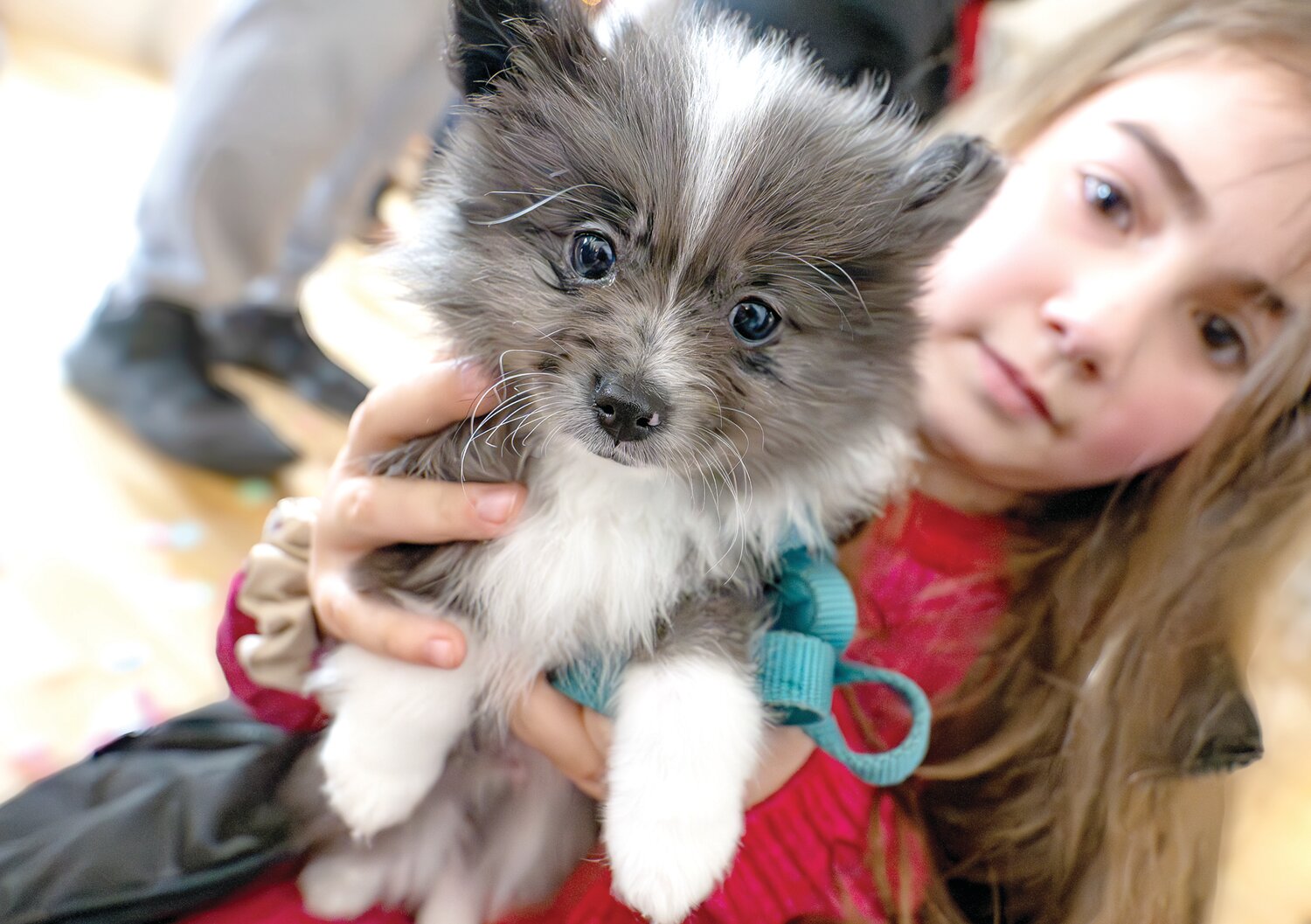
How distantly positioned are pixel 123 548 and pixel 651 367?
6.36 ft

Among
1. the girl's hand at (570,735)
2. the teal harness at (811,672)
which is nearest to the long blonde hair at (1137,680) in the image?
the teal harness at (811,672)

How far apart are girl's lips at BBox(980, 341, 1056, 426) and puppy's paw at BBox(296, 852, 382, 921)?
126cm

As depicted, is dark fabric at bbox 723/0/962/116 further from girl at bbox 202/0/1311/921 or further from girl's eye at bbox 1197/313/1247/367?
girl's eye at bbox 1197/313/1247/367

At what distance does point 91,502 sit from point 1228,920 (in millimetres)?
2841

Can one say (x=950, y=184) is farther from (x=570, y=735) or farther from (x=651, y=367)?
(x=570, y=735)

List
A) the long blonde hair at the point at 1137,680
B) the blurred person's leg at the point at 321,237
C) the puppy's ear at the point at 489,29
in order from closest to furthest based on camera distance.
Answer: the puppy's ear at the point at 489,29, the long blonde hair at the point at 1137,680, the blurred person's leg at the point at 321,237

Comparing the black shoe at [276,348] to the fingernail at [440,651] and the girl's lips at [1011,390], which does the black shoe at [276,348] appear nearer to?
the fingernail at [440,651]

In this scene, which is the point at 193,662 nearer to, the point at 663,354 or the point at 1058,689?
the point at 663,354

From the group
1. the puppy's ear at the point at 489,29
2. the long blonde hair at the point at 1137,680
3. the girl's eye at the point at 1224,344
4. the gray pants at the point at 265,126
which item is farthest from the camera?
the gray pants at the point at 265,126

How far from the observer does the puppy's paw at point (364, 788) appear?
1254 mm

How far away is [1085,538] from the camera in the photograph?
1.74m

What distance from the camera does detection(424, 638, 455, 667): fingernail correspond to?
4.02ft

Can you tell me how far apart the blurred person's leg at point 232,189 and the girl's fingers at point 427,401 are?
1472 mm

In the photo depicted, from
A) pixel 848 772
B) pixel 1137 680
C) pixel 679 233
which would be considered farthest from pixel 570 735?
pixel 1137 680
